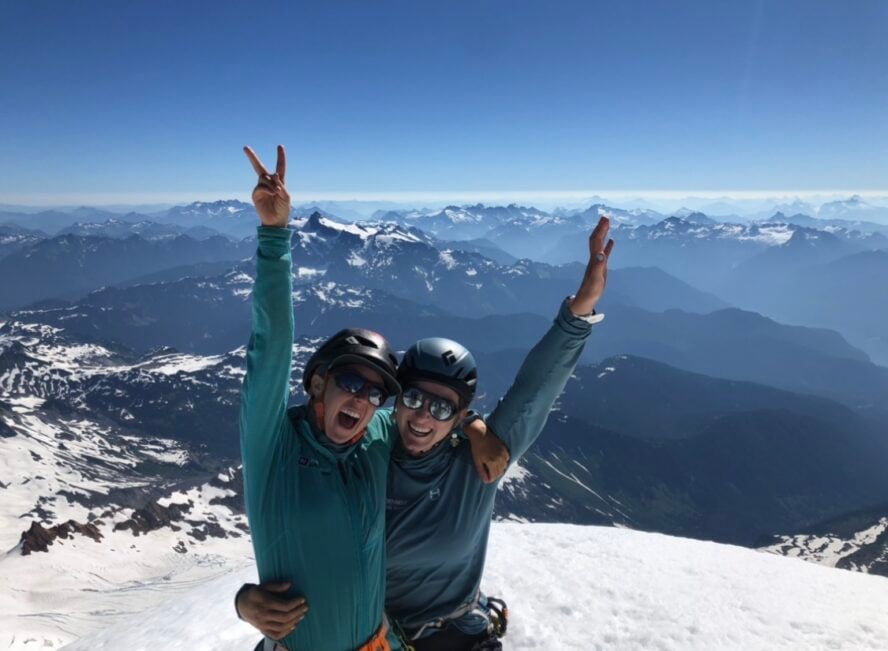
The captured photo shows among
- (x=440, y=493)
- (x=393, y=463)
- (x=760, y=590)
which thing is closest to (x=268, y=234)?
(x=393, y=463)

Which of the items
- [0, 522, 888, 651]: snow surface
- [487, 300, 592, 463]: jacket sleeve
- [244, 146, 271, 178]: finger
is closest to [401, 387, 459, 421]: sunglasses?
[487, 300, 592, 463]: jacket sleeve

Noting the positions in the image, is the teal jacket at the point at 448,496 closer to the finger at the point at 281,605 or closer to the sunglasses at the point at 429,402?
the sunglasses at the point at 429,402

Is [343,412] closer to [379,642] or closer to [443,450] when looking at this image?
[443,450]

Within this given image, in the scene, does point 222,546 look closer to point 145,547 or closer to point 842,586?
point 145,547

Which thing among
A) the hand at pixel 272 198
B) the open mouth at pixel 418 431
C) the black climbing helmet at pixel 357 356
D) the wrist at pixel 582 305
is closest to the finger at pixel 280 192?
the hand at pixel 272 198

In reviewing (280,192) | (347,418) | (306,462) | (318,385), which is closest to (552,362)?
(347,418)
